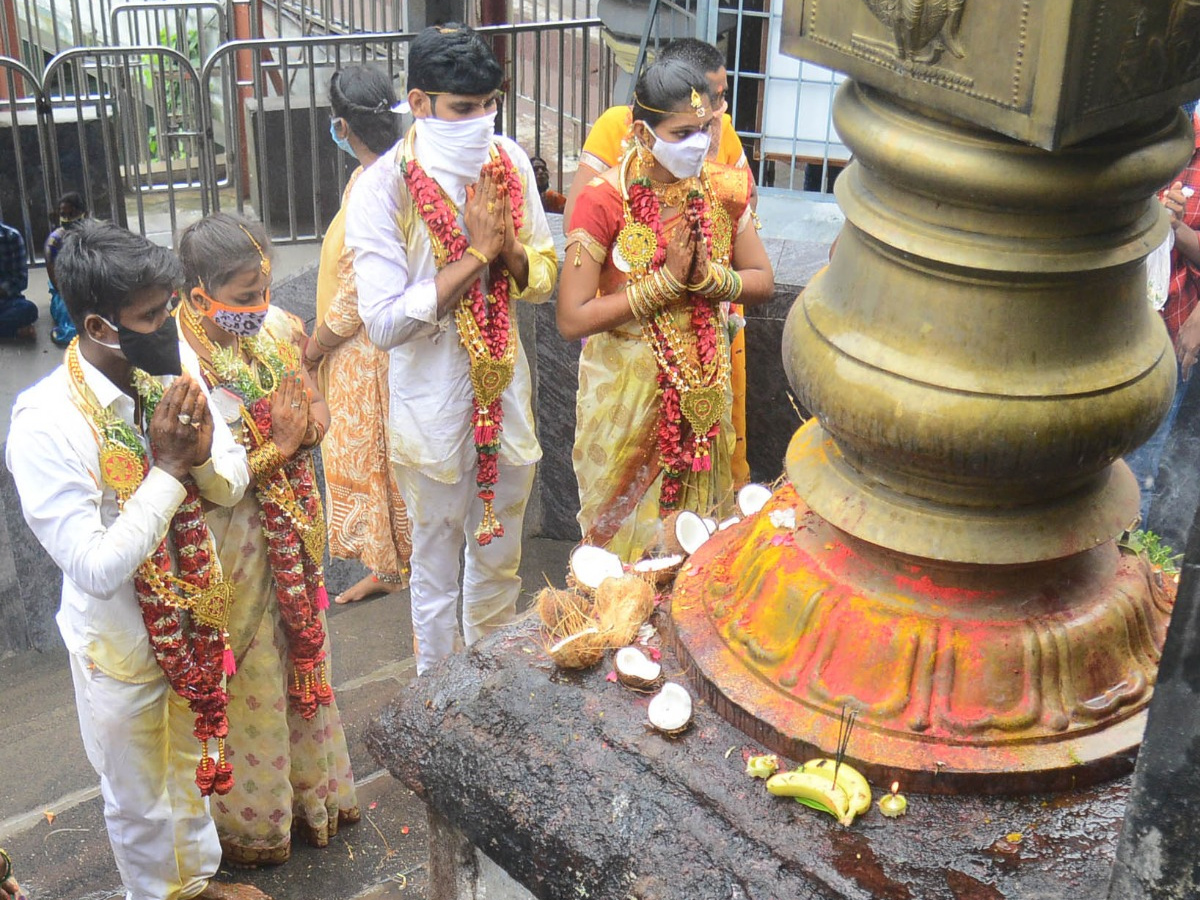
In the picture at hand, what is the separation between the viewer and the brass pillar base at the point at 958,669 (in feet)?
5.40

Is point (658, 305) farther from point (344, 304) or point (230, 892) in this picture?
point (230, 892)

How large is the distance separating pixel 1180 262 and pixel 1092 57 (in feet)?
14.1

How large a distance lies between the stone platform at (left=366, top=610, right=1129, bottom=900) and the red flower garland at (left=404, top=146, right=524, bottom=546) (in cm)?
224

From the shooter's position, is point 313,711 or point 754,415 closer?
point 313,711

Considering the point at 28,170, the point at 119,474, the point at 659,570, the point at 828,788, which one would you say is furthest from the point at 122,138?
the point at 828,788

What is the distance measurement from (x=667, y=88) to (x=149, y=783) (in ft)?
8.03

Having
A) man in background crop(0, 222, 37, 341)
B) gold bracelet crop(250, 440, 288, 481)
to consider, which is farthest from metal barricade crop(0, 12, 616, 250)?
gold bracelet crop(250, 440, 288, 481)

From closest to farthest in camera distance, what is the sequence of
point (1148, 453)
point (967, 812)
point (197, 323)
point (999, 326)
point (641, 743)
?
1. point (999, 326)
2. point (967, 812)
3. point (641, 743)
4. point (197, 323)
5. point (1148, 453)

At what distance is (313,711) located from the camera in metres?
3.87

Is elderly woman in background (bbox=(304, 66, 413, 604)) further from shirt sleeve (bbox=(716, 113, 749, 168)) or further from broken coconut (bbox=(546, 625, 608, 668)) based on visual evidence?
broken coconut (bbox=(546, 625, 608, 668))

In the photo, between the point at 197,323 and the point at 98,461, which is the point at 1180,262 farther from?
the point at 98,461

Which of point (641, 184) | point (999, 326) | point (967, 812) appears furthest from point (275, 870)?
point (999, 326)

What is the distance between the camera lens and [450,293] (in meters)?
3.98

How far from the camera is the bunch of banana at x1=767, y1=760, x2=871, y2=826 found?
5.33 ft
